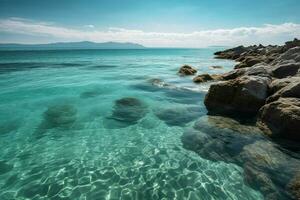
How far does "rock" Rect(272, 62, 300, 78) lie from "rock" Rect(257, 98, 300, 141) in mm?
7409

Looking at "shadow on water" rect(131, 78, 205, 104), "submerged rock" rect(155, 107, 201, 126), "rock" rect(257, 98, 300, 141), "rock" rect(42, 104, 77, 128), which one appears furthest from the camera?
"shadow on water" rect(131, 78, 205, 104)

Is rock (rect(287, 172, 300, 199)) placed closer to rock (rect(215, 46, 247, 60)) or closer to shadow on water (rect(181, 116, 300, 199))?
shadow on water (rect(181, 116, 300, 199))

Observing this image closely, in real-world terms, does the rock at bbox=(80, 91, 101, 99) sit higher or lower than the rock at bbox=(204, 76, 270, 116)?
lower

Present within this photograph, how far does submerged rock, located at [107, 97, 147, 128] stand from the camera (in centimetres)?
1494

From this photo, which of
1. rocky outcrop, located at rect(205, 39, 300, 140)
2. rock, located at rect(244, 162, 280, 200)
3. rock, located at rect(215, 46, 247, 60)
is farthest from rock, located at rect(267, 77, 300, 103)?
rock, located at rect(215, 46, 247, 60)

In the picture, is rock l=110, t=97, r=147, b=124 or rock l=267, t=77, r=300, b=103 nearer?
rock l=267, t=77, r=300, b=103

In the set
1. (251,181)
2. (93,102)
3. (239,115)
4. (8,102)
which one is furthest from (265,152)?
(8,102)

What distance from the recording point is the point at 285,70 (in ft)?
60.2

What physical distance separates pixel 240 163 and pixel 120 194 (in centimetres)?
540

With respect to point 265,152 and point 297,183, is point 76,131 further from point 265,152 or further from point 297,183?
point 297,183

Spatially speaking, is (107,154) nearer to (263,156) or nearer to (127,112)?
(127,112)

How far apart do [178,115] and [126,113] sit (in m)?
3.89

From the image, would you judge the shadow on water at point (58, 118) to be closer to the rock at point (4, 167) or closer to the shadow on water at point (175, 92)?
the rock at point (4, 167)

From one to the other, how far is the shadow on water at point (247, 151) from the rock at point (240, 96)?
122 centimetres
